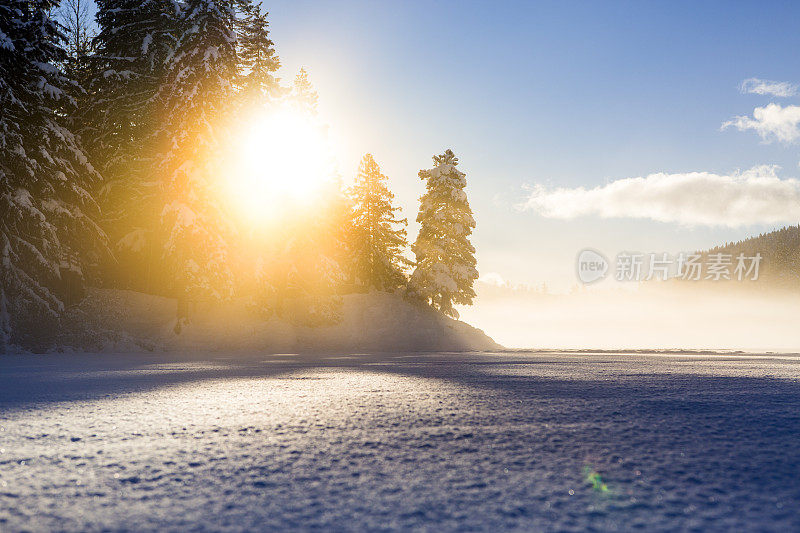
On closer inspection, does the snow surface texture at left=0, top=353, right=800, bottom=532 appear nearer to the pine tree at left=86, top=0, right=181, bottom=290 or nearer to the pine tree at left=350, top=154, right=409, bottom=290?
the pine tree at left=86, top=0, right=181, bottom=290

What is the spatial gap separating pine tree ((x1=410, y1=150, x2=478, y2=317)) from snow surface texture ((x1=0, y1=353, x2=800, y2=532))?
2718cm

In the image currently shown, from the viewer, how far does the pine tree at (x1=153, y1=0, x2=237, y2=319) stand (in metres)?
20.4

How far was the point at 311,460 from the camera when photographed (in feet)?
8.88

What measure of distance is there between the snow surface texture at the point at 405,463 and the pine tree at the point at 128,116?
19.7 meters

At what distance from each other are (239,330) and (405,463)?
21883 mm

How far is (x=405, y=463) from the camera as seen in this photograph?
8.67 feet

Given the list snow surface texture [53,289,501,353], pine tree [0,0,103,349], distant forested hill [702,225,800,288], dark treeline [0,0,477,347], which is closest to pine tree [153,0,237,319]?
dark treeline [0,0,477,347]

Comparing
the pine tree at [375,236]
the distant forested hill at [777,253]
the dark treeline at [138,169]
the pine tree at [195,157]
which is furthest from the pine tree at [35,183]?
the distant forested hill at [777,253]

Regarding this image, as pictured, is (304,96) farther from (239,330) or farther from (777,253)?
(777,253)

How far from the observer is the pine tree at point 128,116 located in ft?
74.4

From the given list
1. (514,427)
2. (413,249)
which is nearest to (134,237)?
(413,249)

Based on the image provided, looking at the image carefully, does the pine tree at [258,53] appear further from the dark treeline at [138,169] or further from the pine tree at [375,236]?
the pine tree at [375,236]

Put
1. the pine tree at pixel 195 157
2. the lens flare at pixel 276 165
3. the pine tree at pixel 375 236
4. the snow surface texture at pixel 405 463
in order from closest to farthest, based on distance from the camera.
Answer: the snow surface texture at pixel 405 463 < the pine tree at pixel 195 157 < the lens flare at pixel 276 165 < the pine tree at pixel 375 236

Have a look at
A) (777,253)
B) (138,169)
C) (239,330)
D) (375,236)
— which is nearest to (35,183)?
(138,169)
